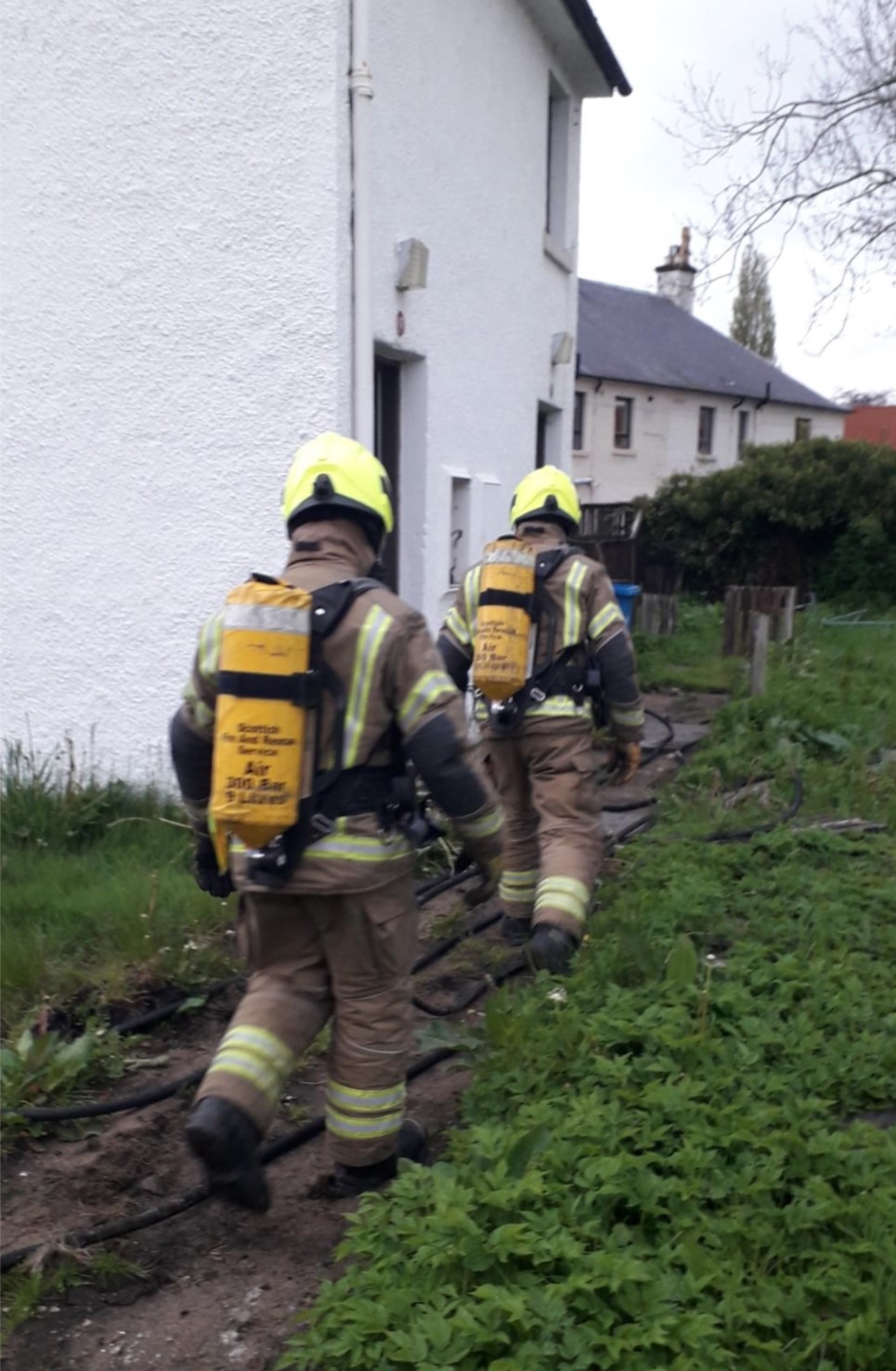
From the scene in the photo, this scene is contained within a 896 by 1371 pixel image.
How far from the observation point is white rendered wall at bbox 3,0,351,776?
18.3ft

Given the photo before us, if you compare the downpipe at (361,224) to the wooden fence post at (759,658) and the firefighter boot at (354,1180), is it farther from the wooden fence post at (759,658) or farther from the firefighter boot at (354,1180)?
the wooden fence post at (759,658)

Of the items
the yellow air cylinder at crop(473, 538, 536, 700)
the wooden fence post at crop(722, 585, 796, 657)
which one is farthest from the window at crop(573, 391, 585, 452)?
the yellow air cylinder at crop(473, 538, 536, 700)

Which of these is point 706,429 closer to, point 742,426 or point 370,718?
point 742,426

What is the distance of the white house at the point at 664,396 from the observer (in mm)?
30016

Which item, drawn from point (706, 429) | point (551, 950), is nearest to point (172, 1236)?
point (551, 950)

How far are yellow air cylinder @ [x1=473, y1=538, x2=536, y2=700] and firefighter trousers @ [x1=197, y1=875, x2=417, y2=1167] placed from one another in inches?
59.2

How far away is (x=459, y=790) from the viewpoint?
3.07 metres

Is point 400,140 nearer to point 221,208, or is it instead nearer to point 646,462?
point 221,208

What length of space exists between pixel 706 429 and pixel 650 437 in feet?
10.0

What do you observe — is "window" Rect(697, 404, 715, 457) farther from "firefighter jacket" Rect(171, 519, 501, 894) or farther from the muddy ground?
"firefighter jacket" Rect(171, 519, 501, 894)

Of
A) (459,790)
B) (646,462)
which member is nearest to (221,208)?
(459,790)

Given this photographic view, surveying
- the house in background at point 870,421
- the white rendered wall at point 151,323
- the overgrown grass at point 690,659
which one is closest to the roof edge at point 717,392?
the house in background at point 870,421

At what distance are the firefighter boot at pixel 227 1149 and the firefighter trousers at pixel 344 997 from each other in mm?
161

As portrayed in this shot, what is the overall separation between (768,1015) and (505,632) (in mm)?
1675
